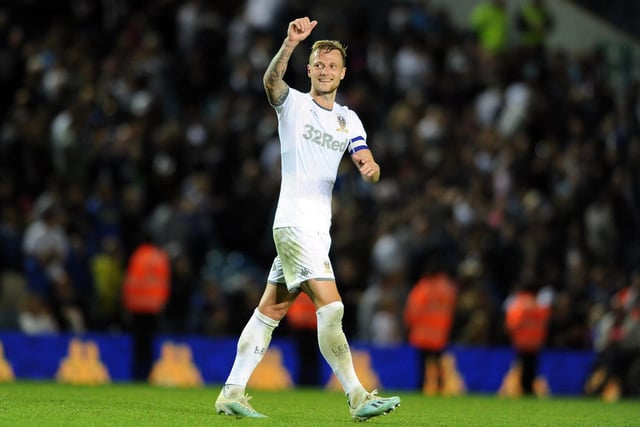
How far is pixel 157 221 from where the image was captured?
62.6 ft

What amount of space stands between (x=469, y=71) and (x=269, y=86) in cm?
1520

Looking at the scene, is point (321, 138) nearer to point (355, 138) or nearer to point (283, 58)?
point (355, 138)

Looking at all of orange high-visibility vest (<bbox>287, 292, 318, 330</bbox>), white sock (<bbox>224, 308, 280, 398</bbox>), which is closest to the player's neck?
white sock (<bbox>224, 308, 280, 398</bbox>)

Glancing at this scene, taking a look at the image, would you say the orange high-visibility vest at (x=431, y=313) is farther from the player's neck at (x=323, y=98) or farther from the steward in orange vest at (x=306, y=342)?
the player's neck at (x=323, y=98)

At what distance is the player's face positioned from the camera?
9211 millimetres

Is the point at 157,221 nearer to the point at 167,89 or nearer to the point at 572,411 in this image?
the point at 167,89

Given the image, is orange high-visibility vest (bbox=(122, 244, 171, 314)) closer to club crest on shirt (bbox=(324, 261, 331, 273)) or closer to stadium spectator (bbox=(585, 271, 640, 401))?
stadium spectator (bbox=(585, 271, 640, 401))

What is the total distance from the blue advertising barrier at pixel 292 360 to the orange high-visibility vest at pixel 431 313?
0.98 metres

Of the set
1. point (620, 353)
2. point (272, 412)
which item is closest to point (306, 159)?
point (272, 412)

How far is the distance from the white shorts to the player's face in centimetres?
106

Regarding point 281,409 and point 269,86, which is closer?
point 269,86

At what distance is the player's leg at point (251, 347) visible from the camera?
916 centimetres

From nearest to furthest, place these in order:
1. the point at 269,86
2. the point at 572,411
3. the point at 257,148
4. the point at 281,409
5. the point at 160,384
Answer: the point at 269,86
the point at 281,409
the point at 572,411
the point at 160,384
the point at 257,148

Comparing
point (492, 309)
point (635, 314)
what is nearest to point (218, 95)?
point (492, 309)
